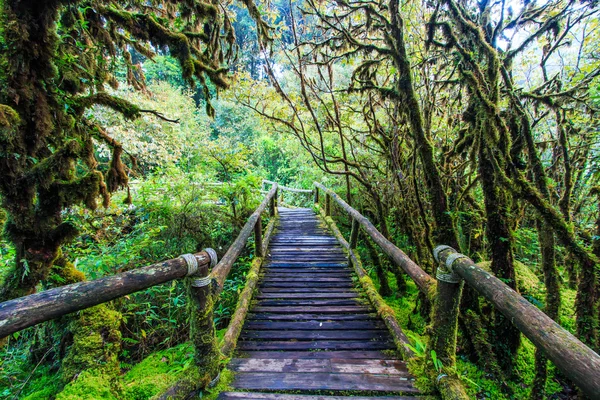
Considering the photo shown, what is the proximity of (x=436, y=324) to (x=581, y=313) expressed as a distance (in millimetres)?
2274

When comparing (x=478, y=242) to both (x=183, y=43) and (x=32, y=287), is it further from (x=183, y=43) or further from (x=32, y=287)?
(x=32, y=287)

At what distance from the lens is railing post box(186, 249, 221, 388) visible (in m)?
1.96

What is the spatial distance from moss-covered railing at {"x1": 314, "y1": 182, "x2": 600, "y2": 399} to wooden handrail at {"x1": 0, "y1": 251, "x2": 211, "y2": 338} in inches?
72.3

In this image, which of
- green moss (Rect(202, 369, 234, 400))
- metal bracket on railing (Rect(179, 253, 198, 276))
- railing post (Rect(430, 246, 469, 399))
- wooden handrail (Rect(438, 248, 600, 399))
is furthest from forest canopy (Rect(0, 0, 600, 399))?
metal bracket on railing (Rect(179, 253, 198, 276))

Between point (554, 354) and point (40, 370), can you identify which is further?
point (40, 370)

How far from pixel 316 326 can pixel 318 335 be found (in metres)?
0.18

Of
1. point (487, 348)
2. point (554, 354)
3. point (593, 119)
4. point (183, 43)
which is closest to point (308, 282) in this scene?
point (487, 348)

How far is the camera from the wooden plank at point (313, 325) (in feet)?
Answer: 9.96

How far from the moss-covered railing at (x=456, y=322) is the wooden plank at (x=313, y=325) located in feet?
0.63

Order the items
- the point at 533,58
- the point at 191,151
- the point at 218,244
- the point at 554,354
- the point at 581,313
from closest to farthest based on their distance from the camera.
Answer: the point at 554,354, the point at 581,313, the point at 533,58, the point at 218,244, the point at 191,151

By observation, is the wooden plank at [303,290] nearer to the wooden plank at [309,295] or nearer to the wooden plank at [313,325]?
the wooden plank at [309,295]

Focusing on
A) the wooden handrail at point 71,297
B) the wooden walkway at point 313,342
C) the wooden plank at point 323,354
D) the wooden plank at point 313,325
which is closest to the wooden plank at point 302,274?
the wooden walkway at point 313,342

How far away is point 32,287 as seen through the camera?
2.37 metres

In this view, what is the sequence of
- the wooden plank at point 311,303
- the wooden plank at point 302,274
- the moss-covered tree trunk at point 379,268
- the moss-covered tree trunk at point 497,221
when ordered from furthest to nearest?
the moss-covered tree trunk at point 379,268, the wooden plank at point 302,274, the wooden plank at point 311,303, the moss-covered tree trunk at point 497,221
